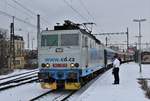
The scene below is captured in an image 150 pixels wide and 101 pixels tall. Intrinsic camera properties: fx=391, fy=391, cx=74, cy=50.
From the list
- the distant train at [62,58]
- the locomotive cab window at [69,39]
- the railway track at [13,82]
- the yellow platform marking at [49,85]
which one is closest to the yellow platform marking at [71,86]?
the distant train at [62,58]

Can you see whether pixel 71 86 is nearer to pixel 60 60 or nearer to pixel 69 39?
pixel 60 60

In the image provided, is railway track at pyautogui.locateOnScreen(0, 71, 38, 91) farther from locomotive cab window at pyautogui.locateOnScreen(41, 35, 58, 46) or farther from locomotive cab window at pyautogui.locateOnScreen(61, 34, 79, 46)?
locomotive cab window at pyautogui.locateOnScreen(61, 34, 79, 46)

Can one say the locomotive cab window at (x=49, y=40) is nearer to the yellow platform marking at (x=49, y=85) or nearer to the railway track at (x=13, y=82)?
the yellow platform marking at (x=49, y=85)

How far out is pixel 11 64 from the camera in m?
57.5

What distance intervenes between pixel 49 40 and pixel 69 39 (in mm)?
1058

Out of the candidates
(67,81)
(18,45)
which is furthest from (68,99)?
(18,45)

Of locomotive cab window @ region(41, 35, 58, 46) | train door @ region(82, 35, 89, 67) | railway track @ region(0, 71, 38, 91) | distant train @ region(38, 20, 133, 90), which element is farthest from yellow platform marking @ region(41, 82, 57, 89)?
railway track @ region(0, 71, 38, 91)

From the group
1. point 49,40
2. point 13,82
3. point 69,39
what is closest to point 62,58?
point 69,39

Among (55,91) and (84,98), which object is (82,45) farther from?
(84,98)

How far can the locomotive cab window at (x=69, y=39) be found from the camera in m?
19.5

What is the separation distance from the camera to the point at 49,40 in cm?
1994

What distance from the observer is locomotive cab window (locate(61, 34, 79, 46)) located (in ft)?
64.0

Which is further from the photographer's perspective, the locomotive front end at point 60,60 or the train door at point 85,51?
the train door at point 85,51

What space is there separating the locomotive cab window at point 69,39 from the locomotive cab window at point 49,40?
1.21 ft
